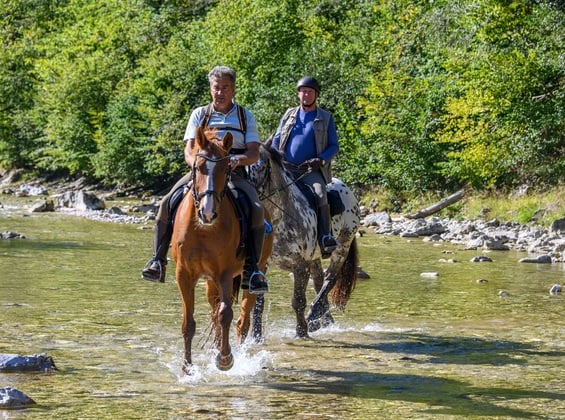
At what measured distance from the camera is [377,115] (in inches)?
1404

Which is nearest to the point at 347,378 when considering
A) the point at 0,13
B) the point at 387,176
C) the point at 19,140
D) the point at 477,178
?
the point at 477,178

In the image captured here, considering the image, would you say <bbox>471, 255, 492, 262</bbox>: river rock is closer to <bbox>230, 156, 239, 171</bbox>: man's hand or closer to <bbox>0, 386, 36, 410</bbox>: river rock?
<bbox>230, 156, 239, 171</bbox>: man's hand

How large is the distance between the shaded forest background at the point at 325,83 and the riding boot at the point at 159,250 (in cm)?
1937

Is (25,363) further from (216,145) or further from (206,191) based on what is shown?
(216,145)

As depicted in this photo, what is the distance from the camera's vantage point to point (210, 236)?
962 centimetres

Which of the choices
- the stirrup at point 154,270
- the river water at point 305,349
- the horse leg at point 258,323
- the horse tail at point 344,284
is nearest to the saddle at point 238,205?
the stirrup at point 154,270

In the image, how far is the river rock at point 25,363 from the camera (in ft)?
32.3

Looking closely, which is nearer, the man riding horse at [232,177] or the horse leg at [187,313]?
the horse leg at [187,313]

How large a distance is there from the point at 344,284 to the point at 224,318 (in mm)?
4514

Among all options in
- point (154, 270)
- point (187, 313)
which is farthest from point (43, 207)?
point (187, 313)

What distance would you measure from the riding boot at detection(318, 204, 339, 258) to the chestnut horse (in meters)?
2.76

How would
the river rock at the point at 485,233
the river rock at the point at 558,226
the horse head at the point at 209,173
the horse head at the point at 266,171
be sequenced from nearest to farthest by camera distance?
the horse head at the point at 209,173
the horse head at the point at 266,171
the river rock at the point at 485,233
the river rock at the point at 558,226

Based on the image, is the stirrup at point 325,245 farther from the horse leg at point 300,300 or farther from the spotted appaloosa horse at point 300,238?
the horse leg at point 300,300

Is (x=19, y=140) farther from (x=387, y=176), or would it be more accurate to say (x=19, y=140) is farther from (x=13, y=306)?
(x=13, y=306)
